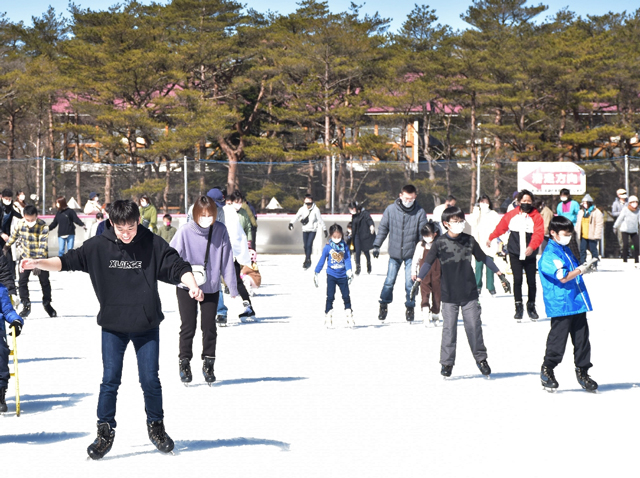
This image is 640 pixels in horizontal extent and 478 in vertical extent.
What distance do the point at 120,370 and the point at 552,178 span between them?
22216 millimetres

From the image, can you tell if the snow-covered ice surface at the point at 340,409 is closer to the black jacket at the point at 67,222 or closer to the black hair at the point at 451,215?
the black hair at the point at 451,215

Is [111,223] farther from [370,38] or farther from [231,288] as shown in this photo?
[370,38]

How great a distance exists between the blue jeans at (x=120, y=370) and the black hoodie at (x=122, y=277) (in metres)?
0.10

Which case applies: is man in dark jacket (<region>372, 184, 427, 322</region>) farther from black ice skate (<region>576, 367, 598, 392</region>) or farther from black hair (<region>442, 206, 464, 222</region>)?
black ice skate (<region>576, 367, 598, 392</region>)

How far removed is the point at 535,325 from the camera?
1170 cm

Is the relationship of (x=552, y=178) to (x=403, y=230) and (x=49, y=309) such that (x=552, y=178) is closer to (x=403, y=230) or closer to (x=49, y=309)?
(x=403, y=230)

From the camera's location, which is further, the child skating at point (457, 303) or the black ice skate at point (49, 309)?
the black ice skate at point (49, 309)

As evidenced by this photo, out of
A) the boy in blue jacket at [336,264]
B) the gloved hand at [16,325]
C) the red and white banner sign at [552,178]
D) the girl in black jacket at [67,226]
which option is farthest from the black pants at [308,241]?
the gloved hand at [16,325]

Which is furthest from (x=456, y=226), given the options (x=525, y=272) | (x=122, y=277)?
(x=525, y=272)

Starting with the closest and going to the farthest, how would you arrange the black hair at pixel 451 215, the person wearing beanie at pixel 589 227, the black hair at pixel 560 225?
the black hair at pixel 560 225, the black hair at pixel 451 215, the person wearing beanie at pixel 589 227

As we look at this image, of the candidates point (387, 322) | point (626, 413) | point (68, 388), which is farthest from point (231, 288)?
point (387, 322)

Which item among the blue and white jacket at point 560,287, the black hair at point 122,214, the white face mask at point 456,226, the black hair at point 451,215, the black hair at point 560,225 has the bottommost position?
the blue and white jacket at point 560,287

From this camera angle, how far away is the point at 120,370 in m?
5.68

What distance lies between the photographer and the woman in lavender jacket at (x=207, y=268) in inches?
316
